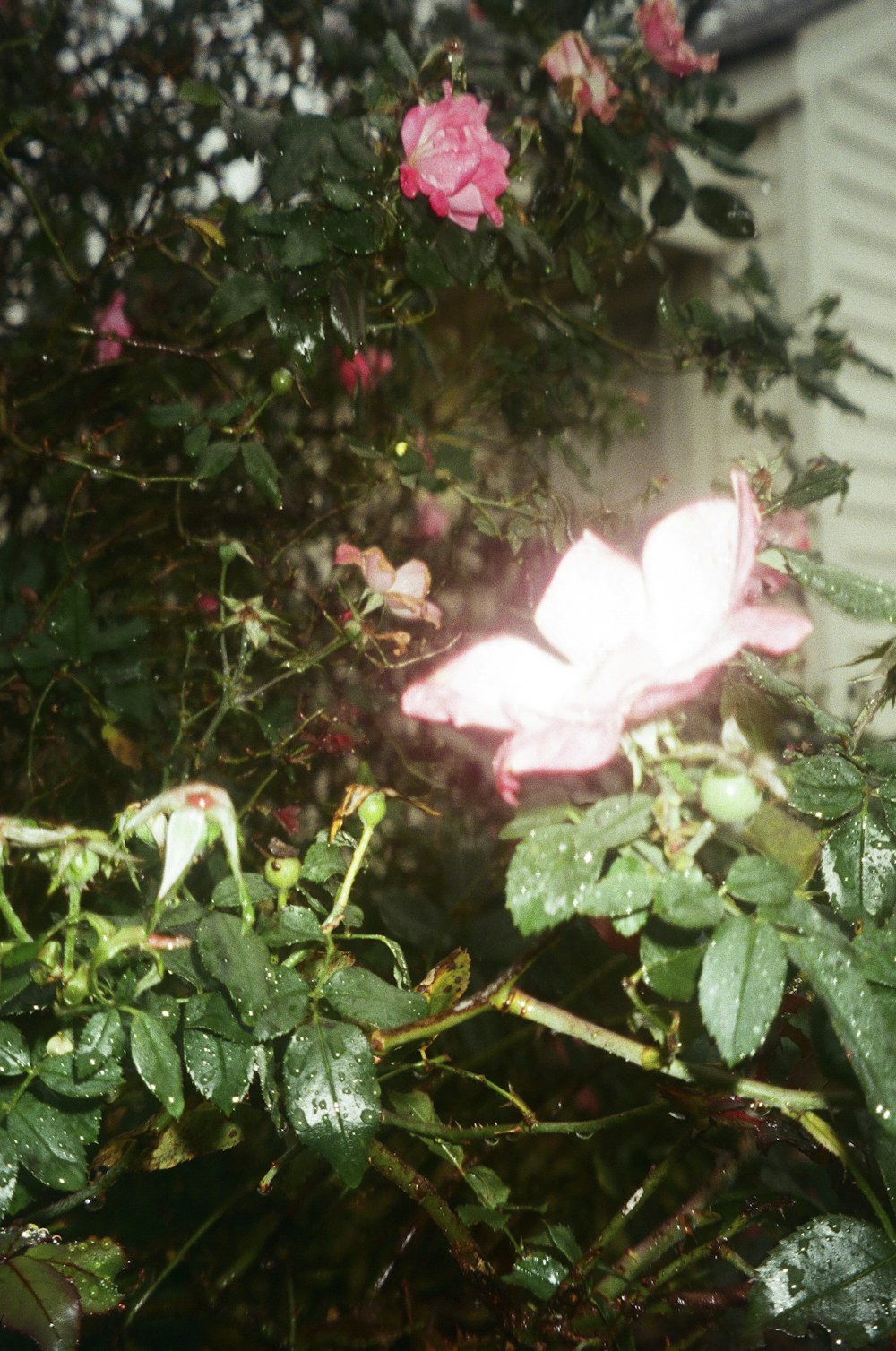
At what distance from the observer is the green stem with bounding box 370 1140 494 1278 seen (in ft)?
1.97

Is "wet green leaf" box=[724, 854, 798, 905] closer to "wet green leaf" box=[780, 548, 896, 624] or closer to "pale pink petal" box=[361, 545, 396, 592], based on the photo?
"wet green leaf" box=[780, 548, 896, 624]

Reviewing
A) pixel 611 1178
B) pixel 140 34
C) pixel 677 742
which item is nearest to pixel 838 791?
pixel 677 742

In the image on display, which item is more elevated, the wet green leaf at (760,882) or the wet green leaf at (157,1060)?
the wet green leaf at (760,882)

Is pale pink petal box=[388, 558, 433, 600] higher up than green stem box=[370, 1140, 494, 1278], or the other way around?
pale pink petal box=[388, 558, 433, 600]

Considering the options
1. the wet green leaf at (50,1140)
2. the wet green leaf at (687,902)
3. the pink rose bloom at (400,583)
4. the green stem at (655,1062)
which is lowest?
the green stem at (655,1062)

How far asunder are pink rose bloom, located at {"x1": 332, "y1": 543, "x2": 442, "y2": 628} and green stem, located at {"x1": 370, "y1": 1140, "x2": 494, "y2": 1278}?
1.27 ft

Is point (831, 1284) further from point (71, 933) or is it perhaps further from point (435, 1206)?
point (71, 933)

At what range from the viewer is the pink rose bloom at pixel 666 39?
3.30 ft

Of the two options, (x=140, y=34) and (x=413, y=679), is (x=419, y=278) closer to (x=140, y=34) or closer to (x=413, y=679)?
(x=413, y=679)

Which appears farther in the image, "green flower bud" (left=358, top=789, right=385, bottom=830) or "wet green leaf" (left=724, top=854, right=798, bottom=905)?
"green flower bud" (left=358, top=789, right=385, bottom=830)

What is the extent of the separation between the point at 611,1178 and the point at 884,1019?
1.55 feet

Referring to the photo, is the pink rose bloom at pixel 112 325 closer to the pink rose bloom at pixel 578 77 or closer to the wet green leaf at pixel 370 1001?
the pink rose bloom at pixel 578 77

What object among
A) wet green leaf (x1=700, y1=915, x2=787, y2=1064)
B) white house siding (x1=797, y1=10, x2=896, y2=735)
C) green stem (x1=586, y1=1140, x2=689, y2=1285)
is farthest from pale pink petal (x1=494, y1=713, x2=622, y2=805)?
white house siding (x1=797, y1=10, x2=896, y2=735)

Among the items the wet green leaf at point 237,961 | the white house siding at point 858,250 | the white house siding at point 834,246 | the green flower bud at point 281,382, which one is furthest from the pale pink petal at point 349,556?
the white house siding at point 858,250
